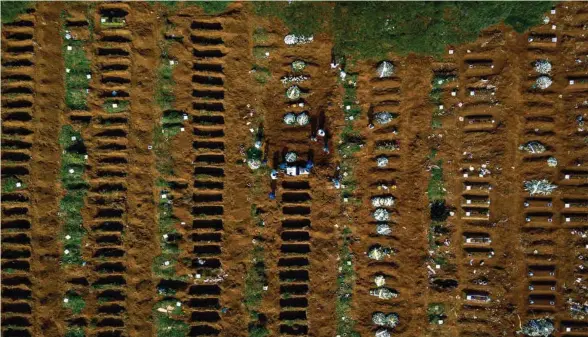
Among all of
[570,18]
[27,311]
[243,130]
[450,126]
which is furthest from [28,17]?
[570,18]

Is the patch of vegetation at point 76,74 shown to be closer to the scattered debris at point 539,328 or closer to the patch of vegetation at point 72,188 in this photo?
the patch of vegetation at point 72,188

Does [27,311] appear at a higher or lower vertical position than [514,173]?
lower

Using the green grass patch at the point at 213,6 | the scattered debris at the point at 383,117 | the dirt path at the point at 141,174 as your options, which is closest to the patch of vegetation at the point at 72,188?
the dirt path at the point at 141,174

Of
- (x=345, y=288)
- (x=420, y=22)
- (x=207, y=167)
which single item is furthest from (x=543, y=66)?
(x=207, y=167)

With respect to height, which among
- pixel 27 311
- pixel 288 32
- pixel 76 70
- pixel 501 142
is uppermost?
pixel 288 32

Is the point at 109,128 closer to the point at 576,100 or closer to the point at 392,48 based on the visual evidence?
the point at 392,48

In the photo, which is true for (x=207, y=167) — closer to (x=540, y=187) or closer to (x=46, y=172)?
(x=46, y=172)

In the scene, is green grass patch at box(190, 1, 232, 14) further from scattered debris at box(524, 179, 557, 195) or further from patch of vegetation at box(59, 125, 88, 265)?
scattered debris at box(524, 179, 557, 195)
